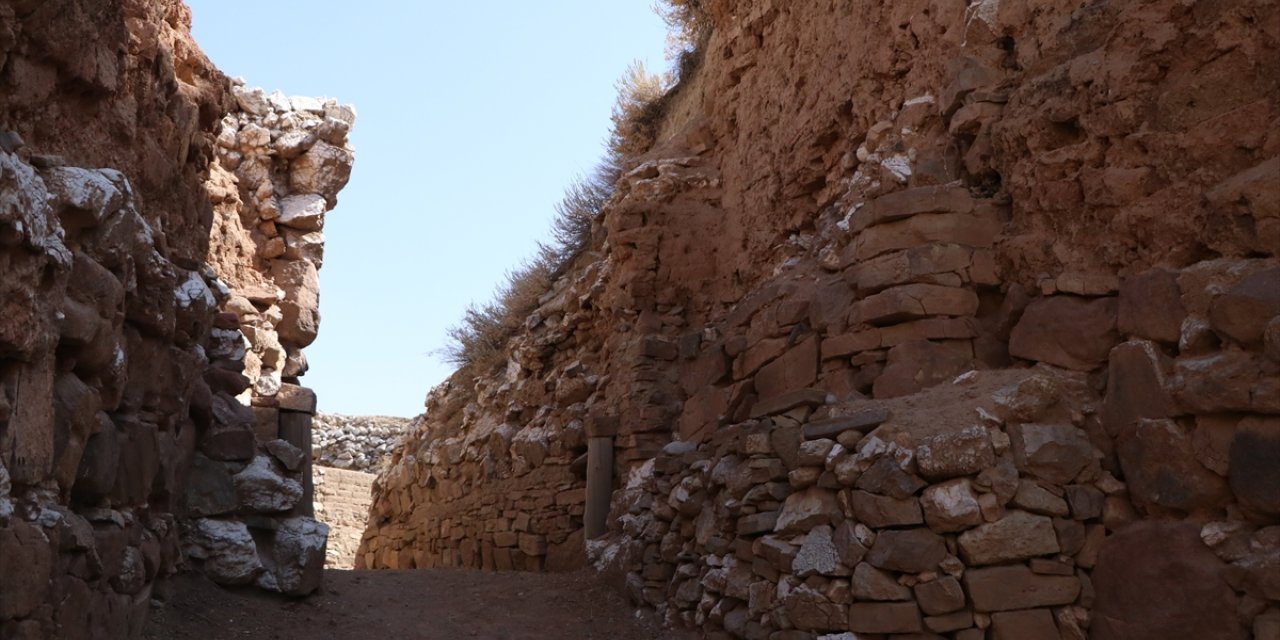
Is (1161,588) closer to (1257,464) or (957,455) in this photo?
(1257,464)

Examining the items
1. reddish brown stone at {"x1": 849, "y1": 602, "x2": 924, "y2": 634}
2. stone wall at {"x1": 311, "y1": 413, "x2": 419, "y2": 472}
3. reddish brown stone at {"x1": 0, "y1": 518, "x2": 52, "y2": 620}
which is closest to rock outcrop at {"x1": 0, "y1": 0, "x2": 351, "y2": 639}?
reddish brown stone at {"x1": 0, "y1": 518, "x2": 52, "y2": 620}

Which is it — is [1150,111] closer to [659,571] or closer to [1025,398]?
[1025,398]

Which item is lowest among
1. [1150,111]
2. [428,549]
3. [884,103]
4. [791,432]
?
[428,549]

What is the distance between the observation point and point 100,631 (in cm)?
558

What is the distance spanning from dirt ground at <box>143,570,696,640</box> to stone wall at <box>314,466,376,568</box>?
32.9ft

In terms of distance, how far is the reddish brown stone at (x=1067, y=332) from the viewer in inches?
242

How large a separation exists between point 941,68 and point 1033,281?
187cm

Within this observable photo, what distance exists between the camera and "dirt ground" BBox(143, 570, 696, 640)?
766cm

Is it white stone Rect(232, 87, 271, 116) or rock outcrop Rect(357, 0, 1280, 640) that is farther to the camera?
white stone Rect(232, 87, 271, 116)

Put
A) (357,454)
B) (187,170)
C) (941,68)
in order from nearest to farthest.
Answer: (941,68) → (187,170) → (357,454)

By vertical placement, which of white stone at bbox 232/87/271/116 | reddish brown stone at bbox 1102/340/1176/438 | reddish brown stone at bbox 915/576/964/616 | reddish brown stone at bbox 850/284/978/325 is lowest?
reddish brown stone at bbox 915/576/964/616

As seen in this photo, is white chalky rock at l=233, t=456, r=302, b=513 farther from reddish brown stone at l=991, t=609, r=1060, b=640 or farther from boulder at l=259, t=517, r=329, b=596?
reddish brown stone at l=991, t=609, r=1060, b=640

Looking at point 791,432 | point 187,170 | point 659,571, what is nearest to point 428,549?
point 659,571

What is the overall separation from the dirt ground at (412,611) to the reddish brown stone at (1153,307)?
378 cm
